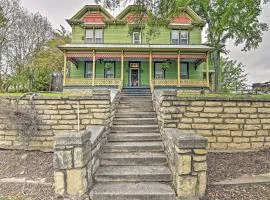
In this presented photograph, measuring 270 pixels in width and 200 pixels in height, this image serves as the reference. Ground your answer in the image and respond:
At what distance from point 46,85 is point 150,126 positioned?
18.1 metres

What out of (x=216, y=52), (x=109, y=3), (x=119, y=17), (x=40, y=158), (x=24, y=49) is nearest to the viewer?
(x=40, y=158)

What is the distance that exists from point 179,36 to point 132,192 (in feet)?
57.8

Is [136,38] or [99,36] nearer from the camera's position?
[99,36]

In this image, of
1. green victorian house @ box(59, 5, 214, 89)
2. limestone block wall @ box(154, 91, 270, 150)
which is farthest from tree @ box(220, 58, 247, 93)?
limestone block wall @ box(154, 91, 270, 150)

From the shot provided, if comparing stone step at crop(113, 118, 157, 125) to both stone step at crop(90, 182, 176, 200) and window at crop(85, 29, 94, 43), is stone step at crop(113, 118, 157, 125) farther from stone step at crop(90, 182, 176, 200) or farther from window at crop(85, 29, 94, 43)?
window at crop(85, 29, 94, 43)

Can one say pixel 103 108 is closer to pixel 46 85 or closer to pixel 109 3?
pixel 109 3

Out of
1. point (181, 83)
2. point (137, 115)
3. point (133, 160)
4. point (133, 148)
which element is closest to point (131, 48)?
point (181, 83)

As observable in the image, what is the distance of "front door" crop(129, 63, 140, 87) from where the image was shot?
752 inches

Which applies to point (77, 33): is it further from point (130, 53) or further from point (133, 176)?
point (133, 176)

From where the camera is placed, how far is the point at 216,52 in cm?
2131

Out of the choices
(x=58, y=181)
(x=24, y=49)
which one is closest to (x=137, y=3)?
(x=58, y=181)

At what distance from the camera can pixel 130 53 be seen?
17.4 m

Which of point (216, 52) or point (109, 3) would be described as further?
point (216, 52)

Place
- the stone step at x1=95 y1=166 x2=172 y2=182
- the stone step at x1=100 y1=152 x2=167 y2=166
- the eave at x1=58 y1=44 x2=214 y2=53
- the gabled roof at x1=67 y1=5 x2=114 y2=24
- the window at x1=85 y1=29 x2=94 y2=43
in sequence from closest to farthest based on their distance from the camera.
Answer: the stone step at x1=95 y1=166 x2=172 y2=182, the stone step at x1=100 y1=152 x2=167 y2=166, the eave at x1=58 y1=44 x2=214 y2=53, the gabled roof at x1=67 y1=5 x2=114 y2=24, the window at x1=85 y1=29 x2=94 y2=43
